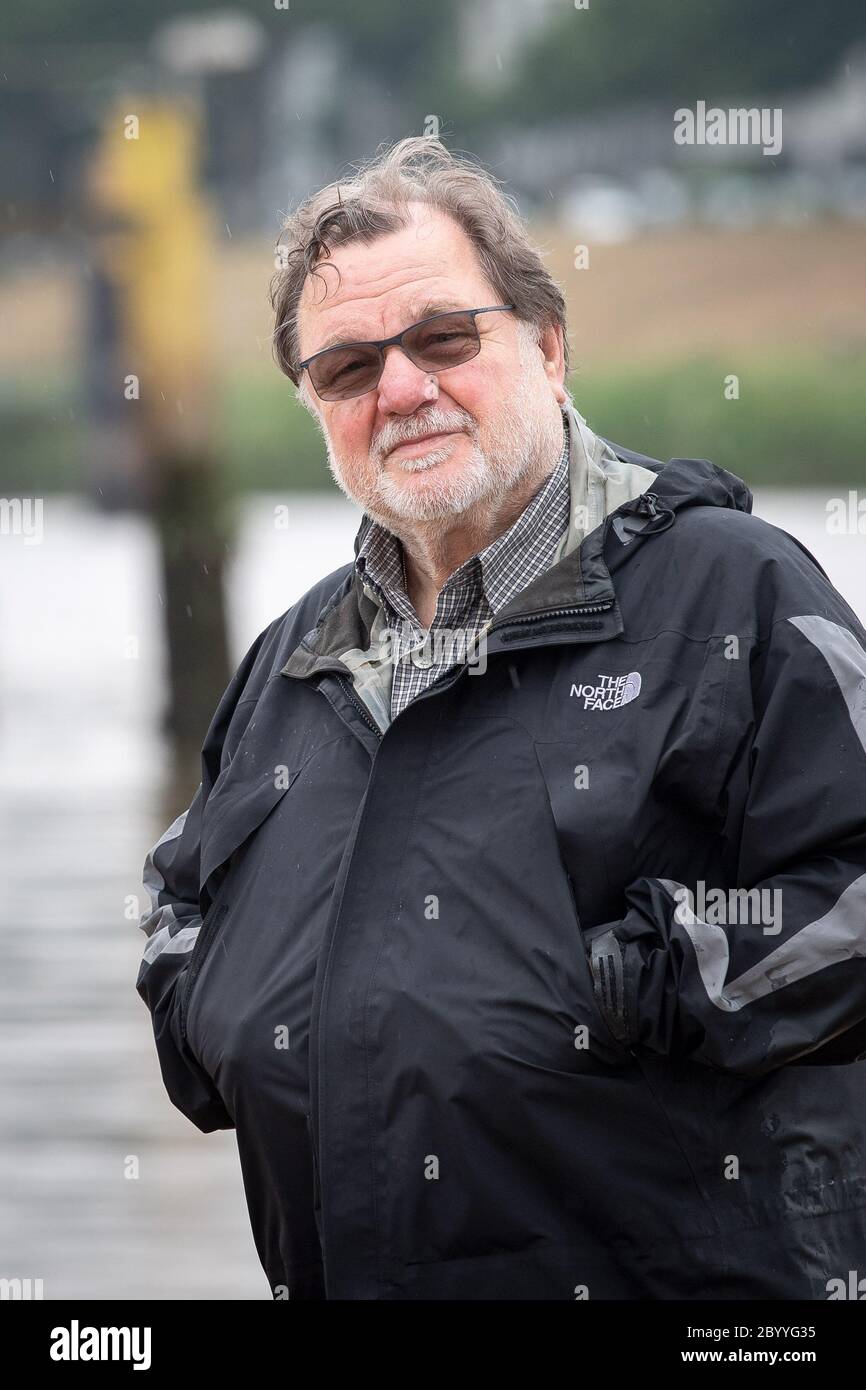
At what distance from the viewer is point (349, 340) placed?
2908 millimetres

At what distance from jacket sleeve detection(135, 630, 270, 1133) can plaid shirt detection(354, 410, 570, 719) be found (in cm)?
32

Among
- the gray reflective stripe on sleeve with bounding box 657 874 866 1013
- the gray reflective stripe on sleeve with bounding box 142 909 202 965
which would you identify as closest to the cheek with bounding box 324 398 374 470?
the gray reflective stripe on sleeve with bounding box 142 909 202 965

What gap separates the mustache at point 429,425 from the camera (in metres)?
2.87

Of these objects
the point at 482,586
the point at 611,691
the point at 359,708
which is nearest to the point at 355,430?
the point at 482,586

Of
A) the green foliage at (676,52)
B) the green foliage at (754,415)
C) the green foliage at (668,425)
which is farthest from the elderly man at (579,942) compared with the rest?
the green foliage at (676,52)

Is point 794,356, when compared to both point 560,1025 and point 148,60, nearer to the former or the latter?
point 148,60

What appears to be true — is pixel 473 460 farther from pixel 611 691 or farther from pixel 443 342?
pixel 611 691

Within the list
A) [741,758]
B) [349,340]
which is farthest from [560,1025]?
[349,340]

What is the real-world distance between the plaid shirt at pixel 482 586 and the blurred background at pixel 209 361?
0.56 m

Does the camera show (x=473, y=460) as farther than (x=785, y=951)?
Yes

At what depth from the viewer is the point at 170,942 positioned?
3010 mm

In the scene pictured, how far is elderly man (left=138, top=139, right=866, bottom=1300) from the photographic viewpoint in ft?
8.09

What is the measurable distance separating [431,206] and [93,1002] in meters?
4.23

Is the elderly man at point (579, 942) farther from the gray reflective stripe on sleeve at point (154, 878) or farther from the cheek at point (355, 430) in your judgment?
the gray reflective stripe on sleeve at point (154, 878)
